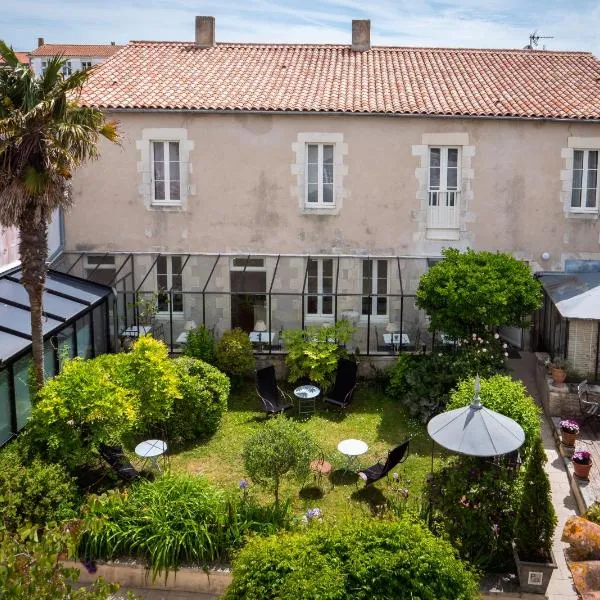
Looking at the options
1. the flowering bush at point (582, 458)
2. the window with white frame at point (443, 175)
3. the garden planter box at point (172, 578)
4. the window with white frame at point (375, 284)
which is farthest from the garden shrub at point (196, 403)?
the window with white frame at point (443, 175)

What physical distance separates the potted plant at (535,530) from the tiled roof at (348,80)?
1108 cm

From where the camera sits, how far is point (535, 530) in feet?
34.8

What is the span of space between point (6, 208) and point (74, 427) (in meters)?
3.95

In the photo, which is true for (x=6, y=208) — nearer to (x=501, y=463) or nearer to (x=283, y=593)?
(x=283, y=593)

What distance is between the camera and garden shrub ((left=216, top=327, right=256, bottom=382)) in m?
18.3

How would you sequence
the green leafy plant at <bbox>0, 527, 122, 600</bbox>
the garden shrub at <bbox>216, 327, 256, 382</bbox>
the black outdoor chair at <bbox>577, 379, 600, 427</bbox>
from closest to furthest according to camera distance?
the green leafy plant at <bbox>0, 527, 122, 600</bbox> < the black outdoor chair at <bbox>577, 379, 600, 427</bbox> < the garden shrub at <bbox>216, 327, 256, 382</bbox>

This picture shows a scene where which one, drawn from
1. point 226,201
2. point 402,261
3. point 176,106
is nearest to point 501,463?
point 402,261

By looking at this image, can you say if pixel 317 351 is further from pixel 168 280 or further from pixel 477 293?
pixel 168 280

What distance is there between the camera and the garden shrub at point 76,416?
480 inches

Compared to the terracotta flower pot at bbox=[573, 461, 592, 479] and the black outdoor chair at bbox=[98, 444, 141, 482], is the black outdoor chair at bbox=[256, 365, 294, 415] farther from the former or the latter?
the terracotta flower pot at bbox=[573, 461, 592, 479]

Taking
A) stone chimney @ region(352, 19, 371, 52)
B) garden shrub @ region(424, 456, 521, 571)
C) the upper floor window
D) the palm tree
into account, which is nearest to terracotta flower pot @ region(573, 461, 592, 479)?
garden shrub @ region(424, 456, 521, 571)

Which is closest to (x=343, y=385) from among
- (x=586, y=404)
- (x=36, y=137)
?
(x=586, y=404)

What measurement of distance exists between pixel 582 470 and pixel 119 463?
8492mm

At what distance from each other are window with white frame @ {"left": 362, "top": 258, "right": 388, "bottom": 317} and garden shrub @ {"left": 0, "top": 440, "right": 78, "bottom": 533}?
34.4 ft
